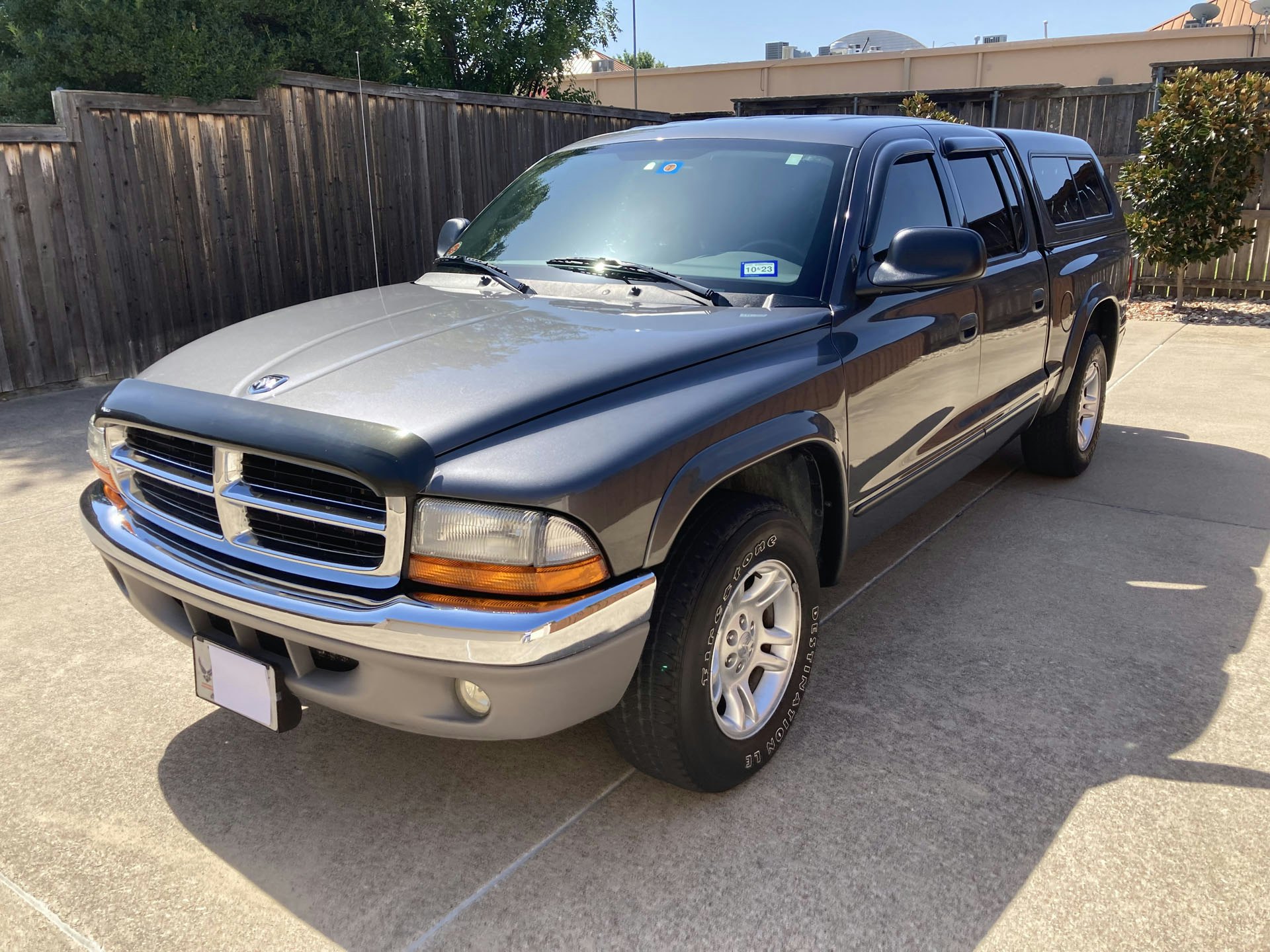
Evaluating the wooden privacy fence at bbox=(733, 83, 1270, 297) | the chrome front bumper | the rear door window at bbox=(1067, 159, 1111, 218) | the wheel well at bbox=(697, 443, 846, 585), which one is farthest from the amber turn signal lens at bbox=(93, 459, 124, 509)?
the wooden privacy fence at bbox=(733, 83, 1270, 297)

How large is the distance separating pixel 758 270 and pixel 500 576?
1.57m

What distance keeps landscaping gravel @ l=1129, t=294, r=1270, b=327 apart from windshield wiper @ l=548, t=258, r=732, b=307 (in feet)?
32.7

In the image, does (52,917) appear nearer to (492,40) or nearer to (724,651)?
(724,651)

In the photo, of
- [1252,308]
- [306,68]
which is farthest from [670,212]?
[1252,308]

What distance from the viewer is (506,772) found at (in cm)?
302

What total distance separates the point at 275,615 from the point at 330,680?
0.20m

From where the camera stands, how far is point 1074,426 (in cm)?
555

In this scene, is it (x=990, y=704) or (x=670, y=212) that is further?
(x=670, y=212)

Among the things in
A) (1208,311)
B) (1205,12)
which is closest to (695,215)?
(1208,311)

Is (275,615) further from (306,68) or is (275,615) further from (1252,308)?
(1252,308)

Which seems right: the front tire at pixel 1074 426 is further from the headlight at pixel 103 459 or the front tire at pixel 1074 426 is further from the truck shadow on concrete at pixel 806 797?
the headlight at pixel 103 459

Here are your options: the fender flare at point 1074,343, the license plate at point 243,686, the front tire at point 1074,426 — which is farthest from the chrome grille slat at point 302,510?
the front tire at point 1074,426

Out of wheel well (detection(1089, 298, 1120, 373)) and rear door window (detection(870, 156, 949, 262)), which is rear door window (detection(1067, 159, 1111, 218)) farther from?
rear door window (detection(870, 156, 949, 262))

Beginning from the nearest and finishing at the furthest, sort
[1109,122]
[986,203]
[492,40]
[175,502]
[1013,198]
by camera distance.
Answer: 1. [175,502]
2. [986,203]
3. [1013,198]
4. [492,40]
5. [1109,122]
